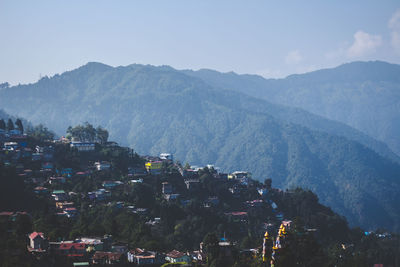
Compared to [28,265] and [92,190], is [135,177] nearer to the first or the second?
[92,190]

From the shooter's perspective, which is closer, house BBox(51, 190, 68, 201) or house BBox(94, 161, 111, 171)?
house BBox(51, 190, 68, 201)

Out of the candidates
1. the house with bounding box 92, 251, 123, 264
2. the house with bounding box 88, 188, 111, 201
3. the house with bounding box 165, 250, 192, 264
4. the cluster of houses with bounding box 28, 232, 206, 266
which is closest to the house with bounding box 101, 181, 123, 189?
the house with bounding box 88, 188, 111, 201

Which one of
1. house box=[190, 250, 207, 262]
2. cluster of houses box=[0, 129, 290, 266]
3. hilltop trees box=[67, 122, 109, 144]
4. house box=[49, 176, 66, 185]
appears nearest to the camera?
cluster of houses box=[0, 129, 290, 266]

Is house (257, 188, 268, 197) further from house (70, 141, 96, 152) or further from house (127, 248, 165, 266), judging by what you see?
house (127, 248, 165, 266)

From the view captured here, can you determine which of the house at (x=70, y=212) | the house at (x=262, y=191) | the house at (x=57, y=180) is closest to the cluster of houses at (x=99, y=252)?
the house at (x=70, y=212)

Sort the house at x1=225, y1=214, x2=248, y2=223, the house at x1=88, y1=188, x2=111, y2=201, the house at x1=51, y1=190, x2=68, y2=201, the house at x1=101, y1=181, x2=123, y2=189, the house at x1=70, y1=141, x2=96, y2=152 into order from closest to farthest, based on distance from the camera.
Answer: the house at x1=51, y1=190, x2=68, y2=201, the house at x1=88, y1=188, x2=111, y2=201, the house at x1=225, y1=214, x2=248, y2=223, the house at x1=101, y1=181, x2=123, y2=189, the house at x1=70, y1=141, x2=96, y2=152

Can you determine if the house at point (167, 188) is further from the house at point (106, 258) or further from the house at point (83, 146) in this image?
the house at point (106, 258)
